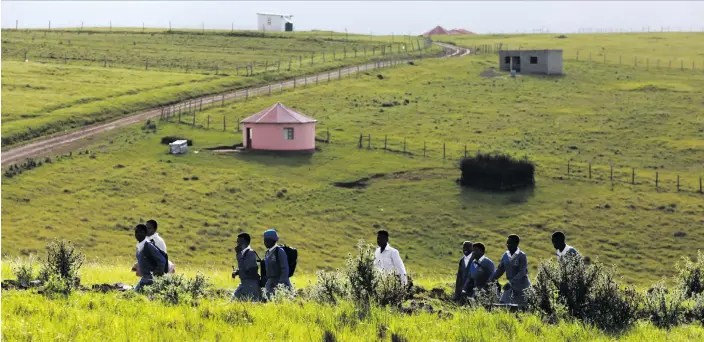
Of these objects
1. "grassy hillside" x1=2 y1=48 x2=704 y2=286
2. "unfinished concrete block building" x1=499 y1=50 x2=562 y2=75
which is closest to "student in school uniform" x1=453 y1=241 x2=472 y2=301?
"grassy hillside" x1=2 y1=48 x2=704 y2=286

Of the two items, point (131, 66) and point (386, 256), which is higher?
point (131, 66)

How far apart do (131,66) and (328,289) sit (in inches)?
3860

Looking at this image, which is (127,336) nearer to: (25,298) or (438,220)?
(25,298)

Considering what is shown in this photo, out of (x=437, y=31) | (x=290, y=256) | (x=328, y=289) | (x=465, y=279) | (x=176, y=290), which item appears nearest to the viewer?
(x=176, y=290)

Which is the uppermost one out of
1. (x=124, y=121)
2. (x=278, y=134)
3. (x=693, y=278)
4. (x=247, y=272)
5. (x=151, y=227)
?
(x=151, y=227)

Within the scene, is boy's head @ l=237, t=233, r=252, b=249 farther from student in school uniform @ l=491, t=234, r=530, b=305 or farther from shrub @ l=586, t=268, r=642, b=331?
shrub @ l=586, t=268, r=642, b=331

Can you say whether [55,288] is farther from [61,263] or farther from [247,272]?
[247,272]

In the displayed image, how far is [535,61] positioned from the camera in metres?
108

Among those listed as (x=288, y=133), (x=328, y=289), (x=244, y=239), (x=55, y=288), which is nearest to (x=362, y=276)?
(x=328, y=289)

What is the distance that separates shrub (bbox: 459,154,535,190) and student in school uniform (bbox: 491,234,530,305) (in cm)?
4142

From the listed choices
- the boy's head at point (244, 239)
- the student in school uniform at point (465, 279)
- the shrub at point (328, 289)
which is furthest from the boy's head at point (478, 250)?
the boy's head at point (244, 239)

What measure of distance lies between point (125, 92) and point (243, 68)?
23974mm

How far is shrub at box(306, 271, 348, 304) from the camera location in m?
15.9

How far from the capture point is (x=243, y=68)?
364 ft
